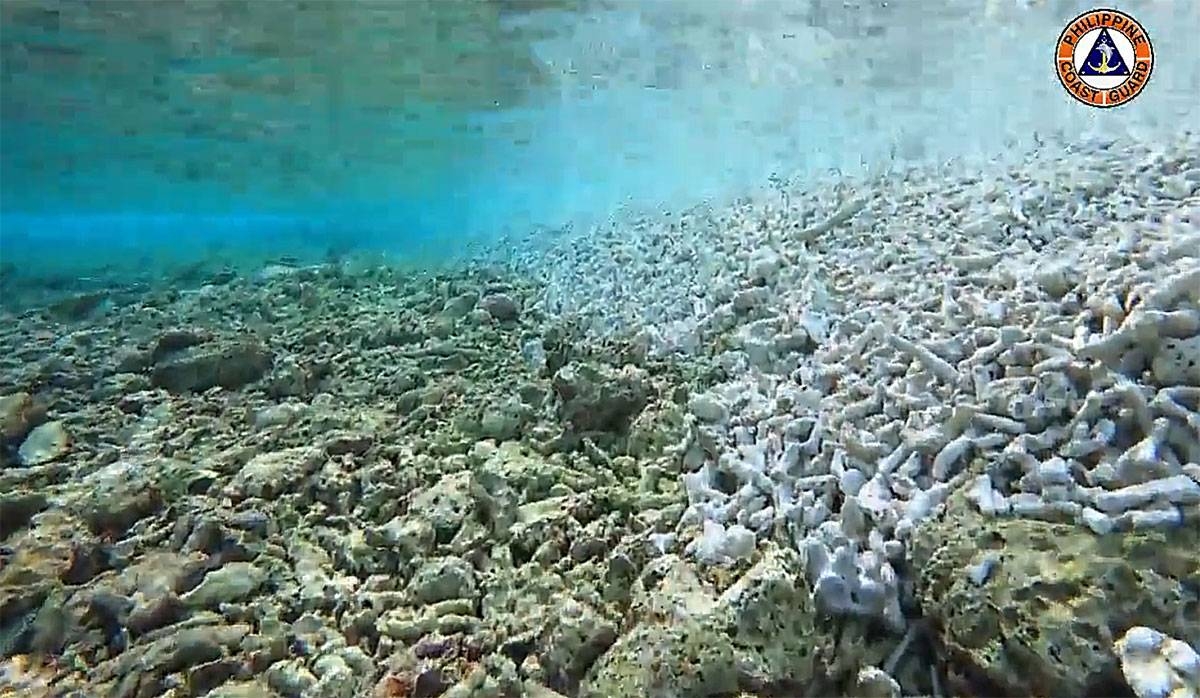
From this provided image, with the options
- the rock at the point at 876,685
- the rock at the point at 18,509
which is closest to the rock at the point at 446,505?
the rock at the point at 876,685

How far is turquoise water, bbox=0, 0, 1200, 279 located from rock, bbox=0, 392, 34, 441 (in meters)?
5.08

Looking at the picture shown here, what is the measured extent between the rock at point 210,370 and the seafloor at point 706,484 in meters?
0.02

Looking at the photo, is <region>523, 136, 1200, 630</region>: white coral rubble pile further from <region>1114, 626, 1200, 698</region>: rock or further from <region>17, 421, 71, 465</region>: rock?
<region>17, 421, 71, 465</region>: rock

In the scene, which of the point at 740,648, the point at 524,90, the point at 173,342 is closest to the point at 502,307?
the point at 173,342

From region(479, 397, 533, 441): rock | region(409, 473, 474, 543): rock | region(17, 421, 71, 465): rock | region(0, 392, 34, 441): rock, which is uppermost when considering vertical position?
region(479, 397, 533, 441): rock

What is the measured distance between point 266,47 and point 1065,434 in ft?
46.5

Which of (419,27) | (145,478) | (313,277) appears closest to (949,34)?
(419,27)

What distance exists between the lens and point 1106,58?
16.8 ft

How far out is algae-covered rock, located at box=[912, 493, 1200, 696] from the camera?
2.31 meters

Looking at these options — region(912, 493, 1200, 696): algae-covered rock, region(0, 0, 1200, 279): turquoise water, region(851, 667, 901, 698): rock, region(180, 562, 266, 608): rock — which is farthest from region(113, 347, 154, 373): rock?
region(912, 493, 1200, 696): algae-covered rock

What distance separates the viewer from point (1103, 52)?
201 inches

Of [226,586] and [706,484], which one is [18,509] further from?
[706,484]

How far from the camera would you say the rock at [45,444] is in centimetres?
459

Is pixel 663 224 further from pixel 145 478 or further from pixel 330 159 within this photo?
pixel 330 159
